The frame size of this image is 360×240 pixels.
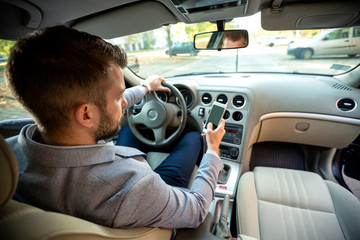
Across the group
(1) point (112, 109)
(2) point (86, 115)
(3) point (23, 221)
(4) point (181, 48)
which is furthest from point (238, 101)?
(3) point (23, 221)

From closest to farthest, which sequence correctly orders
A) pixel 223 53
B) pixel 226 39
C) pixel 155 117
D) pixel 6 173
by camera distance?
1. pixel 6 173
2. pixel 226 39
3. pixel 155 117
4. pixel 223 53

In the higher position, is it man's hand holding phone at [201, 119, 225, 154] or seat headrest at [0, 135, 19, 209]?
seat headrest at [0, 135, 19, 209]

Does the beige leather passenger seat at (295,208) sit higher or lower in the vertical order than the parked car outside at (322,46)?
lower

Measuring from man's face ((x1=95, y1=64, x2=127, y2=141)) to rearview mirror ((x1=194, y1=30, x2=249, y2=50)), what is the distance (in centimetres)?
128

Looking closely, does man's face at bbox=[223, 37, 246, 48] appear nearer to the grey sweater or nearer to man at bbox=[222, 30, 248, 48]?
man at bbox=[222, 30, 248, 48]

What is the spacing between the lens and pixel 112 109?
31.9 inches

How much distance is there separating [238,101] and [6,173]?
6.26ft

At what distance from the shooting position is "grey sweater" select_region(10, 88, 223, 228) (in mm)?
641

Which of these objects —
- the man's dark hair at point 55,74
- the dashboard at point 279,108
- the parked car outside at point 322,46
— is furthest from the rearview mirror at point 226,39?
the parked car outside at point 322,46

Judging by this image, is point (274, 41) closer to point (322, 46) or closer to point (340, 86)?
point (322, 46)

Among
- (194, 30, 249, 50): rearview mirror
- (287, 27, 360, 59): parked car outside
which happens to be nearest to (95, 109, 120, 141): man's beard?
(194, 30, 249, 50): rearview mirror

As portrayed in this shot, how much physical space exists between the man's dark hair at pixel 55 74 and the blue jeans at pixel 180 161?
31.9 inches

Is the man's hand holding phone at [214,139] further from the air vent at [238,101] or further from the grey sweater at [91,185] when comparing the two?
the air vent at [238,101]

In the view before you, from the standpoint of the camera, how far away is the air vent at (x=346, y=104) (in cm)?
178
